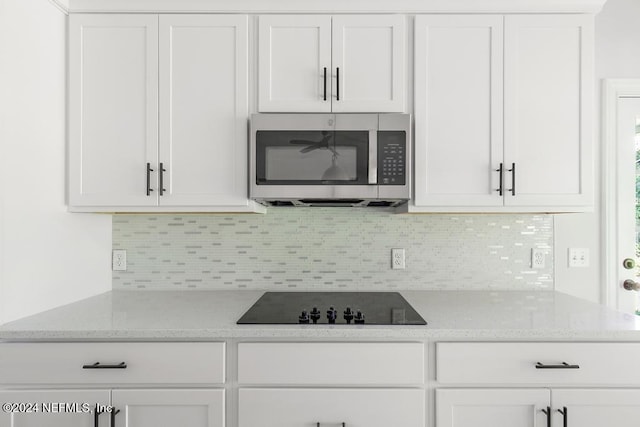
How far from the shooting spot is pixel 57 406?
1426 millimetres

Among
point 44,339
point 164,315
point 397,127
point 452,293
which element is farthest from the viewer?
point 452,293

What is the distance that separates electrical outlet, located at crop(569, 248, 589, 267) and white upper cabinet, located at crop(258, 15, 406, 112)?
1236mm

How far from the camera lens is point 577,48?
1.80 metres

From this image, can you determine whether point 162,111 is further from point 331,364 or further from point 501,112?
point 501,112

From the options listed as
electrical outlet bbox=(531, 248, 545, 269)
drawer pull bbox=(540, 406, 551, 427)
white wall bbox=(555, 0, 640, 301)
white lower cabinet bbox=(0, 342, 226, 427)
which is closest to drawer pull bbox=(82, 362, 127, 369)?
white lower cabinet bbox=(0, 342, 226, 427)

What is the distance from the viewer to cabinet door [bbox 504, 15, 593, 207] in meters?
1.79

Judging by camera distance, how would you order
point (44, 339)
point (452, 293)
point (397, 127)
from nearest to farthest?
point (44, 339), point (397, 127), point (452, 293)

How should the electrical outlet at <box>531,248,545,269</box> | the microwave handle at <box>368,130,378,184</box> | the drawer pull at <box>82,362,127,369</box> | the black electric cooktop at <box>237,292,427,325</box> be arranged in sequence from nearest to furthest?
the drawer pull at <box>82,362,127,369</box> < the black electric cooktop at <box>237,292,427,325</box> < the microwave handle at <box>368,130,378,184</box> < the electrical outlet at <box>531,248,545,269</box>

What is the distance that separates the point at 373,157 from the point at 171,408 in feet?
4.07

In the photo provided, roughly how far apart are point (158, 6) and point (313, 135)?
90 cm

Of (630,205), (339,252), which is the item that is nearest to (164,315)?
(339,252)

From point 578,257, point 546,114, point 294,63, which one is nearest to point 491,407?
point 578,257

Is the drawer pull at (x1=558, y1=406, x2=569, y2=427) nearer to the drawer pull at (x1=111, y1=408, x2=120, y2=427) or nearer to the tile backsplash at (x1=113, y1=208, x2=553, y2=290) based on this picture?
the tile backsplash at (x1=113, y1=208, x2=553, y2=290)

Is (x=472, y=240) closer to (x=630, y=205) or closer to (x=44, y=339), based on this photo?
(x=630, y=205)
